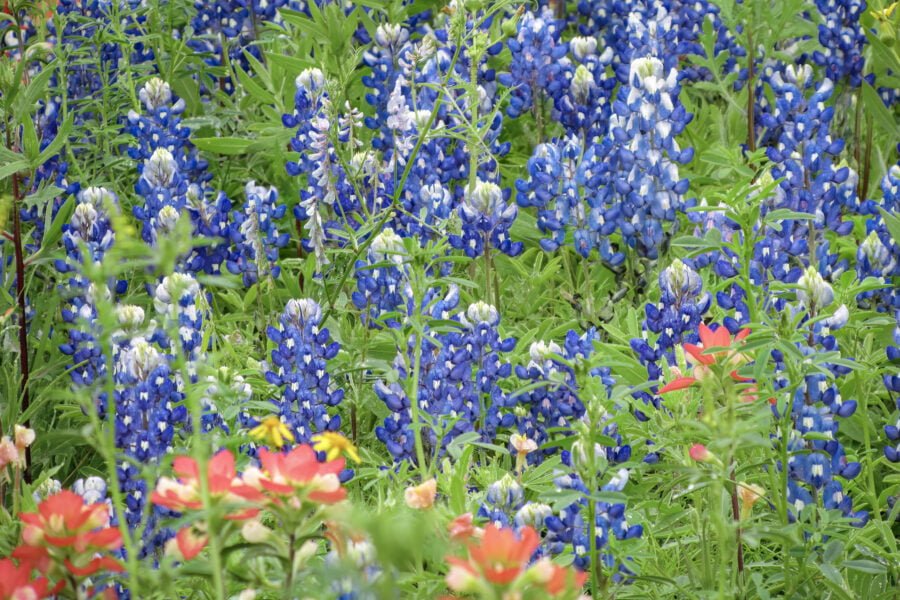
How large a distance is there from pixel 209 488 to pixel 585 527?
0.97m

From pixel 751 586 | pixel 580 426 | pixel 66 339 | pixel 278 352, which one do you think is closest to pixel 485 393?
pixel 278 352

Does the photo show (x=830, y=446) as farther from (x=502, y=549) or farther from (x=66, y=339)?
(x=66, y=339)

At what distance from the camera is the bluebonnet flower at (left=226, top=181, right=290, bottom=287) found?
390 centimetres

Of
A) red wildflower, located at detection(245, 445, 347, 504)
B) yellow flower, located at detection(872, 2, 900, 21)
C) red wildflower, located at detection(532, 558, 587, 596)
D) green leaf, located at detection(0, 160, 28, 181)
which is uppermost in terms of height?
yellow flower, located at detection(872, 2, 900, 21)

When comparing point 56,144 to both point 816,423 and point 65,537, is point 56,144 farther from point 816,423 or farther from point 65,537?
point 816,423

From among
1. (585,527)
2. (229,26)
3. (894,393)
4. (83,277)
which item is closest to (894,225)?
(894,393)

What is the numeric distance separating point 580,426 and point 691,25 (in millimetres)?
3357

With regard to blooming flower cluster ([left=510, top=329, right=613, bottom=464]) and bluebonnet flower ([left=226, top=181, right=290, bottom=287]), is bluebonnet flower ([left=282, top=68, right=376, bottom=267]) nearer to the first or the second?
bluebonnet flower ([left=226, top=181, right=290, bottom=287])

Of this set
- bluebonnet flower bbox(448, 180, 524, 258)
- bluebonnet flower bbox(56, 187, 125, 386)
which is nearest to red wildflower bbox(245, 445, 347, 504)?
bluebonnet flower bbox(56, 187, 125, 386)

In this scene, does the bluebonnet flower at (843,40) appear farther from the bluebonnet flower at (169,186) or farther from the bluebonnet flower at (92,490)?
the bluebonnet flower at (92,490)

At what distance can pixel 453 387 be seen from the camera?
316cm

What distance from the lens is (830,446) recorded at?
9.07 feet

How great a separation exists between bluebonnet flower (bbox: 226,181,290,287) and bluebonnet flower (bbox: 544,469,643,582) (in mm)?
1645

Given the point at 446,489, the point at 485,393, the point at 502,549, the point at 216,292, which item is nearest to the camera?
the point at 502,549
